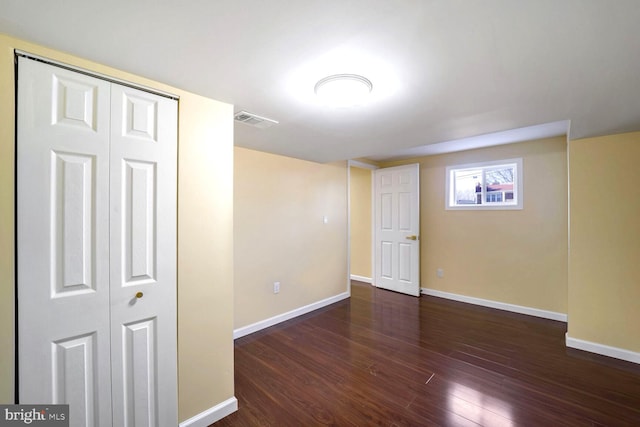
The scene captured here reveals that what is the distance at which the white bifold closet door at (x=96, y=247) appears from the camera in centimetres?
117

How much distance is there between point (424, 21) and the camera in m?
1.03

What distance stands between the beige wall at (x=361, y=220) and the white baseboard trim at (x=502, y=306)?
124 cm

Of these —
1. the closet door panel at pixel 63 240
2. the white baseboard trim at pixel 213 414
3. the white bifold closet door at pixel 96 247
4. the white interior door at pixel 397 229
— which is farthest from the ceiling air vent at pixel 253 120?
the white interior door at pixel 397 229

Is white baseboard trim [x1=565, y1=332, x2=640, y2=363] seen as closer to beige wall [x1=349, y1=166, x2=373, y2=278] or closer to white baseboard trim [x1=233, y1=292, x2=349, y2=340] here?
white baseboard trim [x1=233, y1=292, x2=349, y2=340]

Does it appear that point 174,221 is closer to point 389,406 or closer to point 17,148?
point 17,148

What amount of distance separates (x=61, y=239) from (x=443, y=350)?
303cm

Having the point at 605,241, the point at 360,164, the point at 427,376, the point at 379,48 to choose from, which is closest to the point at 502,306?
the point at 605,241

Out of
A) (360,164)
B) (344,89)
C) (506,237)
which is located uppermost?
(360,164)

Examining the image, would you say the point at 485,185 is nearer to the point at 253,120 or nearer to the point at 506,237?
the point at 506,237

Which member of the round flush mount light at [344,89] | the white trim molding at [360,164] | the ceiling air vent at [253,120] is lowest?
the round flush mount light at [344,89]

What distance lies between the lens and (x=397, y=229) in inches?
179

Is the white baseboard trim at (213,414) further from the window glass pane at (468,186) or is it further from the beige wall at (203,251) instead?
the window glass pane at (468,186)

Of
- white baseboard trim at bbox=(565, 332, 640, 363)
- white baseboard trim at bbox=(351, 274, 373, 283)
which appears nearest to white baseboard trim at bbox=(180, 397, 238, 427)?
white baseboard trim at bbox=(565, 332, 640, 363)

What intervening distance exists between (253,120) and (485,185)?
3.49 m
